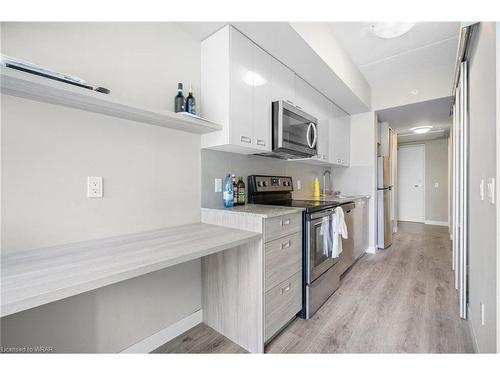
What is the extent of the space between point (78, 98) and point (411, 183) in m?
7.30

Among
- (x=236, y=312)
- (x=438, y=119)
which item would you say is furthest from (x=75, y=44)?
(x=438, y=119)

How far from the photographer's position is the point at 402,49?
262 cm

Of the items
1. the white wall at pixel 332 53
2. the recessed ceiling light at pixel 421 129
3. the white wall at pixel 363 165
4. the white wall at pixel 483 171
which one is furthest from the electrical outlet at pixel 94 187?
the recessed ceiling light at pixel 421 129

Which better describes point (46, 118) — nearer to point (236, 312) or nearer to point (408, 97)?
point (236, 312)

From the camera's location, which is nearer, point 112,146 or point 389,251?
point 112,146

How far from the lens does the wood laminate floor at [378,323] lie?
150cm

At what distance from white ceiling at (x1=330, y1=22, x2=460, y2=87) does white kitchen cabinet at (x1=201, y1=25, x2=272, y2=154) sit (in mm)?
1104

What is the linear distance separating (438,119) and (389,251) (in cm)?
258

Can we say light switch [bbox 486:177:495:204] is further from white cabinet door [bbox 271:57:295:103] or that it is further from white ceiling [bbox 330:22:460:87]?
white ceiling [bbox 330:22:460:87]

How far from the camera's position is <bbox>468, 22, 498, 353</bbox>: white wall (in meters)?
1.02

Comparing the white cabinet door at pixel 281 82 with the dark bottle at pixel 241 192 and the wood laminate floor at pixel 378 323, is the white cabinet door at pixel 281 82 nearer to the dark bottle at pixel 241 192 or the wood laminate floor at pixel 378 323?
the dark bottle at pixel 241 192

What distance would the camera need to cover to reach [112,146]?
132 centimetres

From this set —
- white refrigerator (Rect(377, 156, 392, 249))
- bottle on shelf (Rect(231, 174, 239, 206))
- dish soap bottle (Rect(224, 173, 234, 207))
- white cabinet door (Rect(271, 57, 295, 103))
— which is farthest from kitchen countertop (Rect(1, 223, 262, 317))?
white refrigerator (Rect(377, 156, 392, 249))

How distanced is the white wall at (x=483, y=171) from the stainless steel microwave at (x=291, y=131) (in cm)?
117
